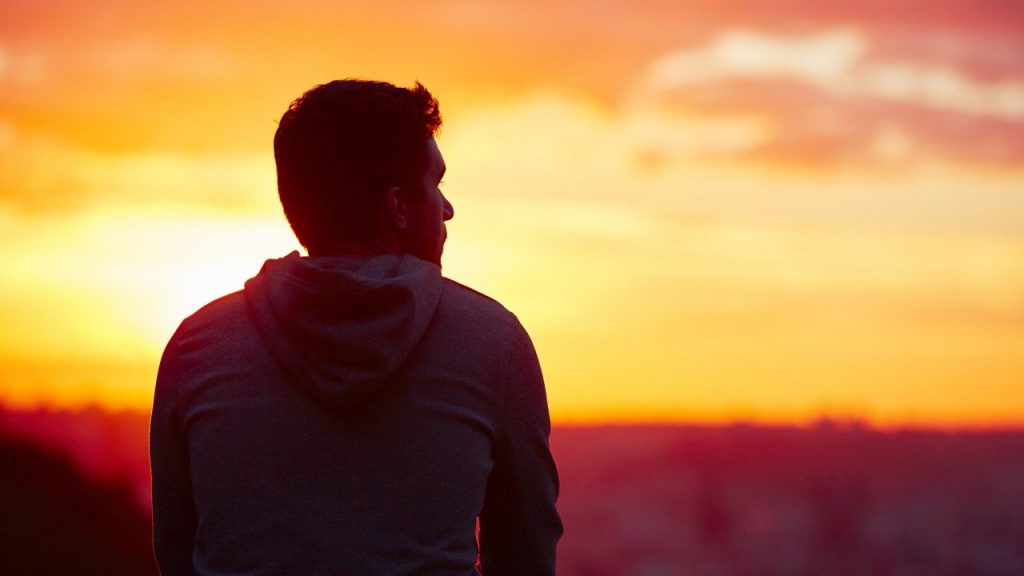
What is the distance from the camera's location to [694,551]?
363 ft

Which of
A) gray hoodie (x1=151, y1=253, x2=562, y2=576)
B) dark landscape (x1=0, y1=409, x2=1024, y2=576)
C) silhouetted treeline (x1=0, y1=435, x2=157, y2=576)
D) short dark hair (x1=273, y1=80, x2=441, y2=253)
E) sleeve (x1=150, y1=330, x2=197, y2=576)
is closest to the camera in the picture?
gray hoodie (x1=151, y1=253, x2=562, y2=576)

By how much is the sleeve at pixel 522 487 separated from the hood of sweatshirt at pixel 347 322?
206 mm

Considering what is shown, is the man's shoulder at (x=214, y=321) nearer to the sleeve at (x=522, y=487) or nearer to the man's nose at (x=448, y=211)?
the man's nose at (x=448, y=211)

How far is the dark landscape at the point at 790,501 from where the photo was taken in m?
102

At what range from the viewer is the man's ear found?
8.41 ft

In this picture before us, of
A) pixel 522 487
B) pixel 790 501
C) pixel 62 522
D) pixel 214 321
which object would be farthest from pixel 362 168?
pixel 790 501

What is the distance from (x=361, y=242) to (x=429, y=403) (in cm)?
35

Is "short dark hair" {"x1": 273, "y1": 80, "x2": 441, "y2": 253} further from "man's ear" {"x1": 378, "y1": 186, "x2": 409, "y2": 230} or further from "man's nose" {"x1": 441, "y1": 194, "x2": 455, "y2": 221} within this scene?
"man's nose" {"x1": 441, "y1": 194, "x2": 455, "y2": 221}

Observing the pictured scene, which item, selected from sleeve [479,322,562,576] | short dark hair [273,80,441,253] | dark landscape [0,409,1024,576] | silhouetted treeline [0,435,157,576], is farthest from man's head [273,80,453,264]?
dark landscape [0,409,1024,576]

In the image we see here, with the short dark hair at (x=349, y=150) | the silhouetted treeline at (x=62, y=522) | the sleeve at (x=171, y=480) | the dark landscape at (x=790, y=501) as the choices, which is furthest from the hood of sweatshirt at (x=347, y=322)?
the dark landscape at (x=790, y=501)

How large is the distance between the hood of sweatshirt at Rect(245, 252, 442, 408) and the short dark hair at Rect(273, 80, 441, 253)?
11 centimetres

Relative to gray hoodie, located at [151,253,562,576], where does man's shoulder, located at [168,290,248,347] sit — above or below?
above

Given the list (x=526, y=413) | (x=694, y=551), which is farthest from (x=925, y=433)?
(x=526, y=413)

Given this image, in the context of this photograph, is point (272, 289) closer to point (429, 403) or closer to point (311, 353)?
point (311, 353)
